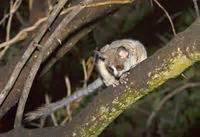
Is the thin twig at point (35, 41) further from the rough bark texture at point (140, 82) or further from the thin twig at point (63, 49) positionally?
the thin twig at point (63, 49)

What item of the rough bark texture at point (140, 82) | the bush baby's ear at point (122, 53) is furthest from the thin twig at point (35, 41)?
the bush baby's ear at point (122, 53)

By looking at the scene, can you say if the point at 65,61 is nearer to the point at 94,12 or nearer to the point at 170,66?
the point at 94,12

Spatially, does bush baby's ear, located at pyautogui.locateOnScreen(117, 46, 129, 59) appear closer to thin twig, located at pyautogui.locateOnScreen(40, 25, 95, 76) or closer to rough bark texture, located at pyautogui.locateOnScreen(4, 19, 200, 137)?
thin twig, located at pyautogui.locateOnScreen(40, 25, 95, 76)

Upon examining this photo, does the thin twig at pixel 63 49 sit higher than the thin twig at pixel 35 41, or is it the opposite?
the thin twig at pixel 35 41

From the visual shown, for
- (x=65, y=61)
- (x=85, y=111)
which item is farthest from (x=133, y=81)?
(x=65, y=61)

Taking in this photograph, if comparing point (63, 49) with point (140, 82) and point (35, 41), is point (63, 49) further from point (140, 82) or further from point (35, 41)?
point (140, 82)

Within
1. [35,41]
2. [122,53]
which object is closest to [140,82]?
[35,41]

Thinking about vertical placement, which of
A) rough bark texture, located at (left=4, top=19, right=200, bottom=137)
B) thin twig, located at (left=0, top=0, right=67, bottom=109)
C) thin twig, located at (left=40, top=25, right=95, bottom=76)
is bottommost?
rough bark texture, located at (left=4, top=19, right=200, bottom=137)

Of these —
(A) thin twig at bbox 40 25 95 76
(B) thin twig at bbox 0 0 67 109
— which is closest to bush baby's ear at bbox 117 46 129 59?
(A) thin twig at bbox 40 25 95 76
